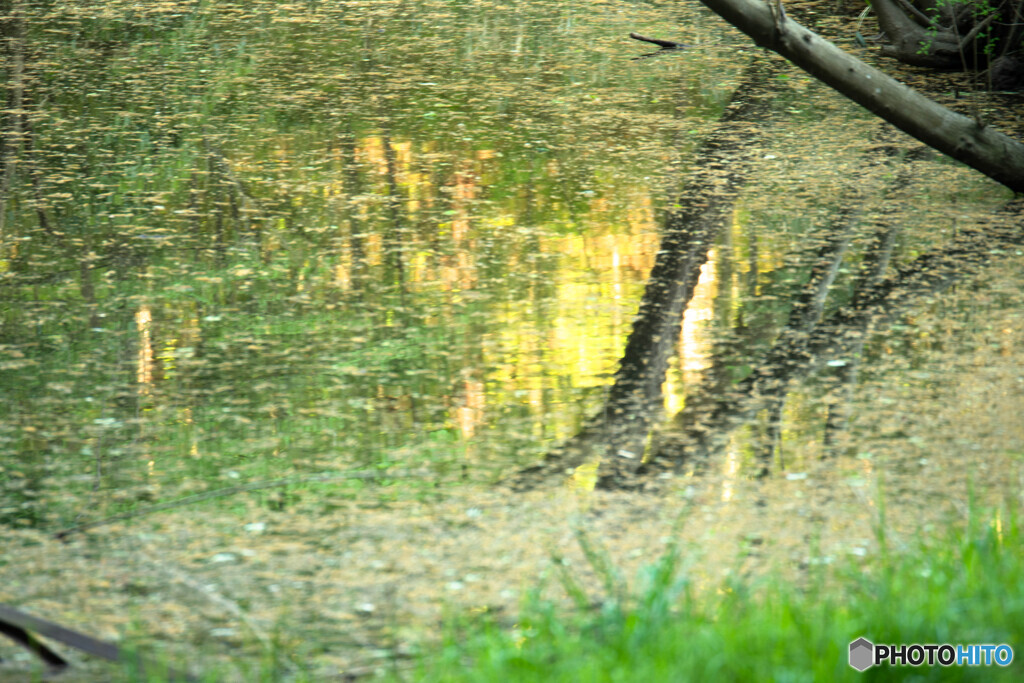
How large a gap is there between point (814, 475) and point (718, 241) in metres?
1.58

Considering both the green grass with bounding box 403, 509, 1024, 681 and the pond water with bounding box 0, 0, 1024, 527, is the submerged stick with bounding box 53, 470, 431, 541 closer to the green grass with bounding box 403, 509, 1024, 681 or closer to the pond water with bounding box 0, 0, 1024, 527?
the pond water with bounding box 0, 0, 1024, 527

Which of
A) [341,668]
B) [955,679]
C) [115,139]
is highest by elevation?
[955,679]

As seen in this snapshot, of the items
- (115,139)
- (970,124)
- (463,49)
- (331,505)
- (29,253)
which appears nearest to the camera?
(331,505)

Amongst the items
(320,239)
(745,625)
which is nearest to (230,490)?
(745,625)

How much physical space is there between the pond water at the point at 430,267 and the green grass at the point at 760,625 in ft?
2.00

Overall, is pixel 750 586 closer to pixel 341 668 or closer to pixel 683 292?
pixel 341 668

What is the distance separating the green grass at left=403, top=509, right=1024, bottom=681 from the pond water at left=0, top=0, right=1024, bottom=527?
609mm

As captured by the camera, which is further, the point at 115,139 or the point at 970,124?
the point at 115,139

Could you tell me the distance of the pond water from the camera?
310cm

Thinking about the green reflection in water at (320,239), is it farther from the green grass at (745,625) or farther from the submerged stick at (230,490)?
the green grass at (745,625)

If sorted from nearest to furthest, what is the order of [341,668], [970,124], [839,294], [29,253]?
[341,668]
[839,294]
[29,253]
[970,124]

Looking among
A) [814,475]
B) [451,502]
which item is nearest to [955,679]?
[814,475]

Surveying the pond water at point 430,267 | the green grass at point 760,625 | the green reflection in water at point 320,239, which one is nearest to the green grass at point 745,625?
the green grass at point 760,625

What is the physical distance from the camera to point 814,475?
2869mm
